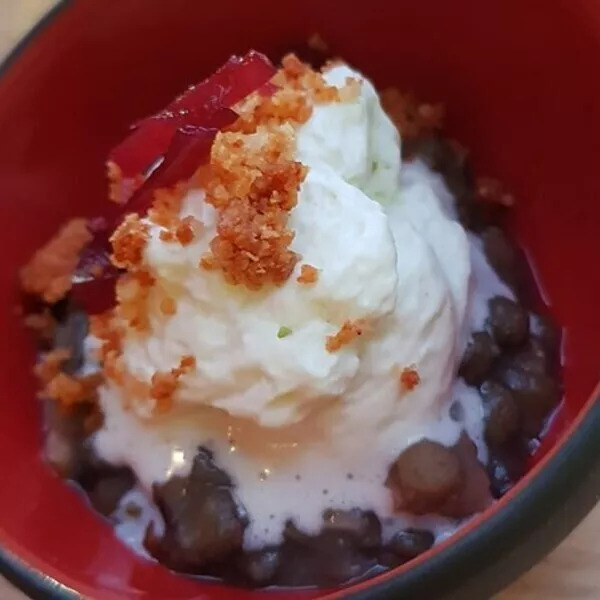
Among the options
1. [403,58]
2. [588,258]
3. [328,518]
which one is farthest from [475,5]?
[328,518]

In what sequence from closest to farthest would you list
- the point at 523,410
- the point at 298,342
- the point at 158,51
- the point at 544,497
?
the point at 544,497 → the point at 298,342 → the point at 523,410 → the point at 158,51

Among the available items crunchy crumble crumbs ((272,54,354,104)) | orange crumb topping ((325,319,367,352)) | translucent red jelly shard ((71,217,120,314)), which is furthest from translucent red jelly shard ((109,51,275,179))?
orange crumb topping ((325,319,367,352))

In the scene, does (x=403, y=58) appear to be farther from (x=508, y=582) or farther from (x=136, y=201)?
(x=508, y=582)

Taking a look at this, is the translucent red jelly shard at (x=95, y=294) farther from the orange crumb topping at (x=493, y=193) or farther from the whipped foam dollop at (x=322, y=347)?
the orange crumb topping at (x=493, y=193)

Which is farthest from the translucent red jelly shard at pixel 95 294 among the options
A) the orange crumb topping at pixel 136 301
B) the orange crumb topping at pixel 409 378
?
the orange crumb topping at pixel 409 378

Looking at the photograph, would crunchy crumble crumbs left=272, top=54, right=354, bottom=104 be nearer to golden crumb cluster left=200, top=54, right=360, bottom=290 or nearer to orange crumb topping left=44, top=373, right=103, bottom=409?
golden crumb cluster left=200, top=54, right=360, bottom=290

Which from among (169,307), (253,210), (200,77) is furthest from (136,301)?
(200,77)

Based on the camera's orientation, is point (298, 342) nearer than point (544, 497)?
No

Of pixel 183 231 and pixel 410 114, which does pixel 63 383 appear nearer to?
pixel 183 231
